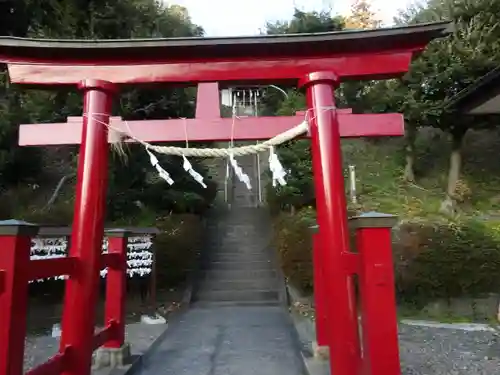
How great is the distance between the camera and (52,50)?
4.84 meters

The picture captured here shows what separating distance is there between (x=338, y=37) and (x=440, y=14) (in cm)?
1056

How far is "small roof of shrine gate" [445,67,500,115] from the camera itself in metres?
7.11

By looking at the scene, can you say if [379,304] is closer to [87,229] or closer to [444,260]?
[87,229]

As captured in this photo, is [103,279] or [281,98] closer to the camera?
A: [103,279]

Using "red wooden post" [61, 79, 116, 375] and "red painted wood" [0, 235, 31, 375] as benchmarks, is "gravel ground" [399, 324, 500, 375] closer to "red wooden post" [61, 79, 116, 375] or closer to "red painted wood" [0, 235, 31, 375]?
"red wooden post" [61, 79, 116, 375]

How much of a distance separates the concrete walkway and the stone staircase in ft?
3.90

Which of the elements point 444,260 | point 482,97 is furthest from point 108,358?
point 482,97

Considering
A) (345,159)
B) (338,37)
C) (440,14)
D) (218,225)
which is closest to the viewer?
(338,37)

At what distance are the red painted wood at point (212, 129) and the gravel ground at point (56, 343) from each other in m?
3.25

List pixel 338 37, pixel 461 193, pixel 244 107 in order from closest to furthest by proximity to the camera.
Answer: pixel 338 37 → pixel 461 193 → pixel 244 107

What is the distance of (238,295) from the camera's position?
36.3ft

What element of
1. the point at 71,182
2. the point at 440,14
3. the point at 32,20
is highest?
the point at 440,14

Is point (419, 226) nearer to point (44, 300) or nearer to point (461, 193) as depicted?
point (461, 193)

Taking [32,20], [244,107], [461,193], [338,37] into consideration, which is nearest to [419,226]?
[461,193]
